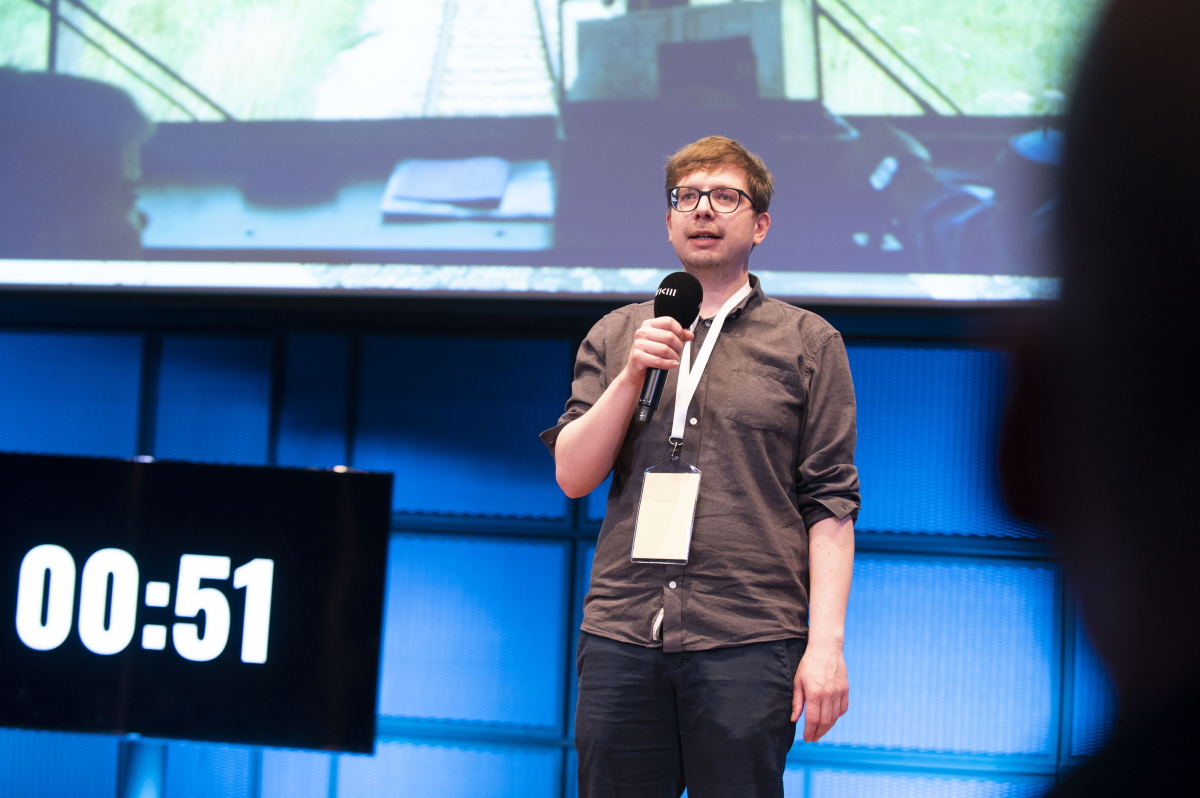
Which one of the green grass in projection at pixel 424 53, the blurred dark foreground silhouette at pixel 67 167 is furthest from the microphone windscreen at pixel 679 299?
the blurred dark foreground silhouette at pixel 67 167

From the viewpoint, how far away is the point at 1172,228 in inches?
80.0

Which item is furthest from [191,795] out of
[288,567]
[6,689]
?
[288,567]

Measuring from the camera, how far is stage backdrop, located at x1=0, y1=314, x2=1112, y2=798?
7.11ft

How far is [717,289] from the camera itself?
1.35 meters

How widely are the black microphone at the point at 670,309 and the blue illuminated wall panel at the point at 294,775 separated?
1.66 m

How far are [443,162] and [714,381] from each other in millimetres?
1238

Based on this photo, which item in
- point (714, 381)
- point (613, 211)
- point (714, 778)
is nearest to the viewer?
point (714, 778)

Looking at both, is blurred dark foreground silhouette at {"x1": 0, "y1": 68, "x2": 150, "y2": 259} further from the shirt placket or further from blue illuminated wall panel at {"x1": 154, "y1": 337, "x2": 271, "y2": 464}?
the shirt placket

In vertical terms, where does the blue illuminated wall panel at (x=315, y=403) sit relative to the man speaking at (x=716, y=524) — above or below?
above

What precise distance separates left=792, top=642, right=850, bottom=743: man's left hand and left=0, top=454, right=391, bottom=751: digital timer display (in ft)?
3.93

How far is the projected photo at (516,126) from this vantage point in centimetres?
207

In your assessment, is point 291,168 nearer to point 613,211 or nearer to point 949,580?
point 613,211

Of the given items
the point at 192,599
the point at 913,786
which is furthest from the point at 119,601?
the point at 913,786

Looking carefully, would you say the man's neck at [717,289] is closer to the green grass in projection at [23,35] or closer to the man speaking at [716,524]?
the man speaking at [716,524]
